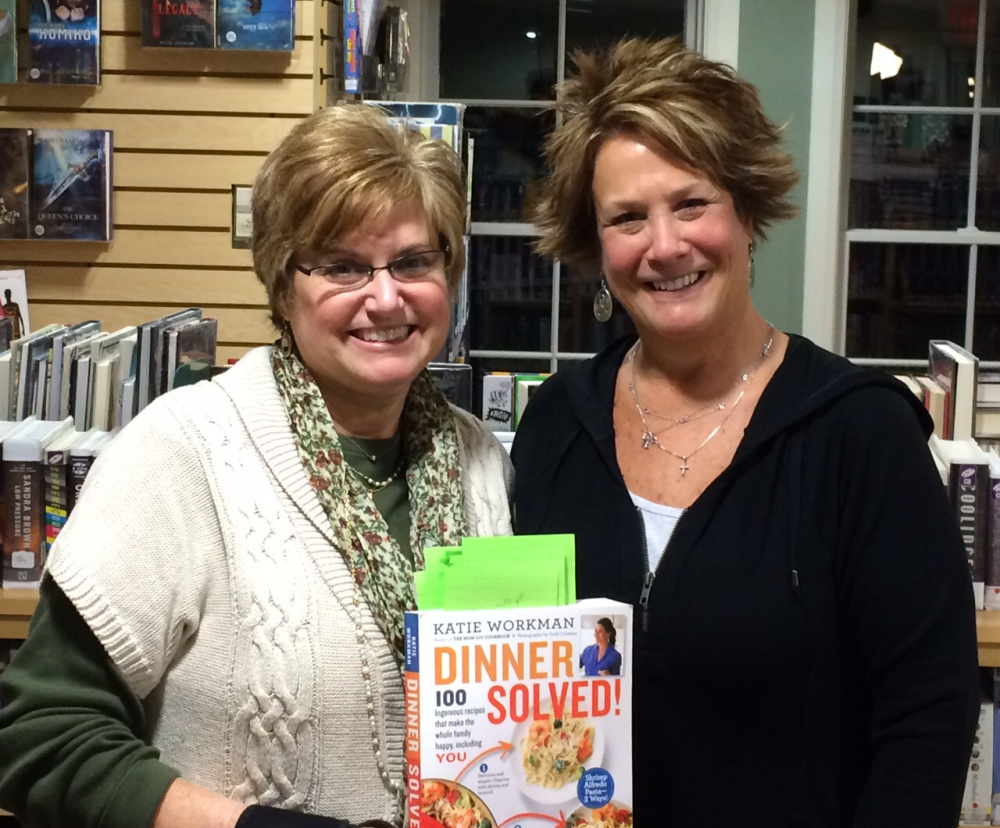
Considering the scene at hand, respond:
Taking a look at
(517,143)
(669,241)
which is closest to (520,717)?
(669,241)

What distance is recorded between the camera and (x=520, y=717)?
1.32 m

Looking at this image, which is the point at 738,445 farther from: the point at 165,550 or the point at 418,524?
the point at 165,550

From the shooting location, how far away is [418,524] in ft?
5.02

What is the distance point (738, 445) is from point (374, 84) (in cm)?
258

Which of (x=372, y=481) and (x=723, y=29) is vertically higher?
(x=723, y=29)

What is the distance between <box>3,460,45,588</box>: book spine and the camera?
8.26 feet

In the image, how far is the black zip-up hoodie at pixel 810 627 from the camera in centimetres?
145

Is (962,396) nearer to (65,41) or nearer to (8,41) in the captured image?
(65,41)

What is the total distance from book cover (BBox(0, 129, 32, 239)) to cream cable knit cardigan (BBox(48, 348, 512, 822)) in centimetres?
263

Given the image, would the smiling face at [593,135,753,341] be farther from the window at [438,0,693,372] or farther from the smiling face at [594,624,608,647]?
the window at [438,0,693,372]

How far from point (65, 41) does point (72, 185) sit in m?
0.44

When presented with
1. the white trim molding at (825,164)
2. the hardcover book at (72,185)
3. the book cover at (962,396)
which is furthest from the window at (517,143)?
the book cover at (962,396)

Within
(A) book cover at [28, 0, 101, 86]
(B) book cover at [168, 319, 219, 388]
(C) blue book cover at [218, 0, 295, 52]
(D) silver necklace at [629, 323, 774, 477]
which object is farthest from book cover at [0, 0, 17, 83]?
(D) silver necklace at [629, 323, 774, 477]

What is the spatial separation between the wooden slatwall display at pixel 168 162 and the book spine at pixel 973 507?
2.12 metres
